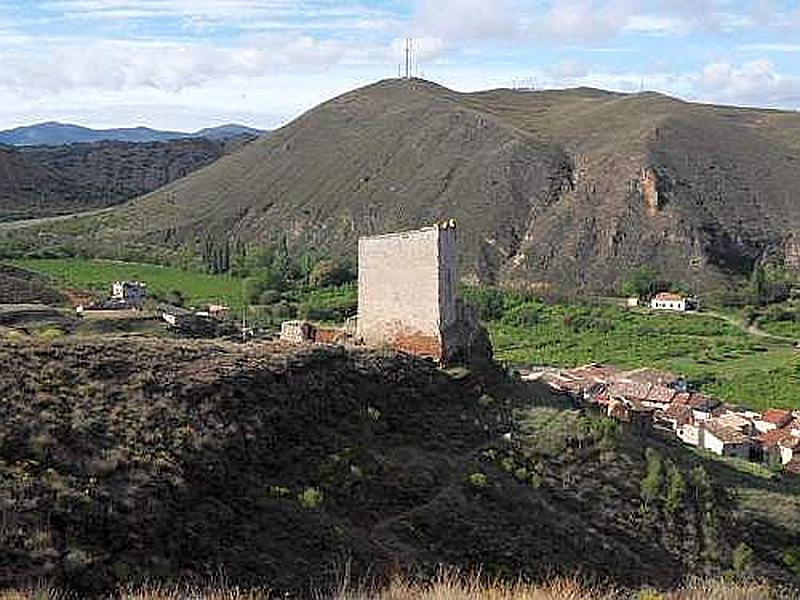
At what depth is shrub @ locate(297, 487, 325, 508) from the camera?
12.3m

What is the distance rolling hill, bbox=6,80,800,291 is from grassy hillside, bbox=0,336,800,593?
2427 inches

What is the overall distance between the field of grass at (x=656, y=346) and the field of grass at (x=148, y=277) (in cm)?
1702

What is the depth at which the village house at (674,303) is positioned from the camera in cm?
6900

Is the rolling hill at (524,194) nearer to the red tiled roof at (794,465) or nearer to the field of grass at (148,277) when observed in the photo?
the field of grass at (148,277)

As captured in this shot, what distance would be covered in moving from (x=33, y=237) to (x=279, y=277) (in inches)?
1132

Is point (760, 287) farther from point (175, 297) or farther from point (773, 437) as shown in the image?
point (773, 437)

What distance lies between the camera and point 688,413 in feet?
120

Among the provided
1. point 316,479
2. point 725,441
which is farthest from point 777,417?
point 316,479

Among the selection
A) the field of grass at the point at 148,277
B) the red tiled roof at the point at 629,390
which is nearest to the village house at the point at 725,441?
the red tiled roof at the point at 629,390

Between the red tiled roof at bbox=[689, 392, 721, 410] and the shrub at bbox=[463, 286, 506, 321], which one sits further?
the shrub at bbox=[463, 286, 506, 321]

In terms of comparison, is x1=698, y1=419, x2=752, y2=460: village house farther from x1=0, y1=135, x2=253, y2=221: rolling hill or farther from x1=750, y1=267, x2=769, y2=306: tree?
x1=0, y1=135, x2=253, y2=221: rolling hill

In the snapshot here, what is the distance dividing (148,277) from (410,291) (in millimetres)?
55957

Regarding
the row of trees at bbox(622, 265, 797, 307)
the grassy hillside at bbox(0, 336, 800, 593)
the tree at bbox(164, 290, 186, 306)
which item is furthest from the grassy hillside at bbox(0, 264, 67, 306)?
the row of trees at bbox(622, 265, 797, 307)

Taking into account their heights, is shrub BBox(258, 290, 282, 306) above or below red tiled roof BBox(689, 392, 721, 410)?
above
